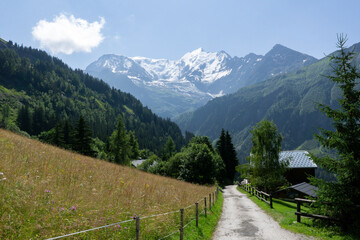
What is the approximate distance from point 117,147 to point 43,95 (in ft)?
490

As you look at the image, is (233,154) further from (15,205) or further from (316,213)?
(15,205)

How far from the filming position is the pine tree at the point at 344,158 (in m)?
11.5

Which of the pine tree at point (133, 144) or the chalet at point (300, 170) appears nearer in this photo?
the chalet at point (300, 170)

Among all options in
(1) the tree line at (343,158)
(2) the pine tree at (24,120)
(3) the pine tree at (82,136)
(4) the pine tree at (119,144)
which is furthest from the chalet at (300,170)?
(2) the pine tree at (24,120)

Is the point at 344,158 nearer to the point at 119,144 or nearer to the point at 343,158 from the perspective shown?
the point at 343,158

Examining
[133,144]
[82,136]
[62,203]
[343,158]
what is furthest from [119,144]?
[62,203]

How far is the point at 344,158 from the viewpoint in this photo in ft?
39.2

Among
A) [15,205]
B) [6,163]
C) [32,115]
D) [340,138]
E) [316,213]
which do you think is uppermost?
[32,115]

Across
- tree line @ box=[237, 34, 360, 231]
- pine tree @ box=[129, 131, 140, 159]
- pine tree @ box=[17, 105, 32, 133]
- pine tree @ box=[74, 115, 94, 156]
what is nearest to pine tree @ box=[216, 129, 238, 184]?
pine tree @ box=[129, 131, 140, 159]

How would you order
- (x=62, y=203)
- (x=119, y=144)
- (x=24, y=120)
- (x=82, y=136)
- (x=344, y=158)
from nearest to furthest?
(x=62, y=203)
(x=344, y=158)
(x=82, y=136)
(x=119, y=144)
(x=24, y=120)

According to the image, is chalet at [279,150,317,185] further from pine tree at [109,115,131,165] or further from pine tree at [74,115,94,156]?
pine tree at [74,115,94,156]

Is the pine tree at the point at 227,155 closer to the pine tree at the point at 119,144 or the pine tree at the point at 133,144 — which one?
the pine tree at the point at 119,144

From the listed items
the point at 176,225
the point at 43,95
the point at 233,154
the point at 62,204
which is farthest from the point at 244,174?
the point at 43,95

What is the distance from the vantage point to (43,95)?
177 m
